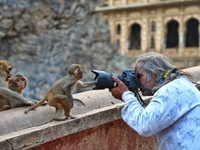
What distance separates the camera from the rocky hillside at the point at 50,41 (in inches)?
698

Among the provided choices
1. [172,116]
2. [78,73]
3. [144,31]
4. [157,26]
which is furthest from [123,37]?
[172,116]

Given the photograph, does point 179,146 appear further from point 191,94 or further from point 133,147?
point 133,147

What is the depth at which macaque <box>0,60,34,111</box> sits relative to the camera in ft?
8.85

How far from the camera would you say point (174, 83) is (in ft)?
6.05

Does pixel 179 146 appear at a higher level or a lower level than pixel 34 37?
higher

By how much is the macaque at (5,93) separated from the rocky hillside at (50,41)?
13.6 meters

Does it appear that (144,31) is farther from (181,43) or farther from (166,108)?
(166,108)

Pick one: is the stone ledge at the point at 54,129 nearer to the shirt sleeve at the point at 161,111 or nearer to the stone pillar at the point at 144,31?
the shirt sleeve at the point at 161,111

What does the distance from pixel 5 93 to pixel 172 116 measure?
1.42m

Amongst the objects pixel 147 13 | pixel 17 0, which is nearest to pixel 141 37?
pixel 147 13

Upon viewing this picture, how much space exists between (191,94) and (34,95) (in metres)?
14.7

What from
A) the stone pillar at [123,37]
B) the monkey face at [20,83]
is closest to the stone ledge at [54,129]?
the monkey face at [20,83]

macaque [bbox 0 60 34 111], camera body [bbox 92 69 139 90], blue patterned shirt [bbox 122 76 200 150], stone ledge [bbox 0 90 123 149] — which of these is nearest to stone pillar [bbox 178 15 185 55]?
macaque [bbox 0 60 34 111]

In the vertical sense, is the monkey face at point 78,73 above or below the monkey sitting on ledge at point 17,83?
above
